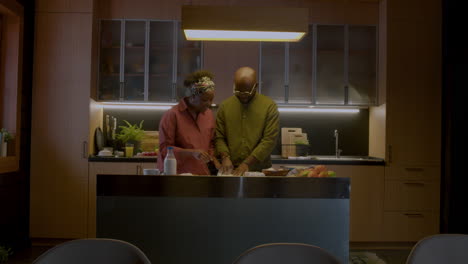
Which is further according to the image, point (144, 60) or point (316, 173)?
point (144, 60)

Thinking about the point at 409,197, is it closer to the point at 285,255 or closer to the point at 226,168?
the point at 226,168

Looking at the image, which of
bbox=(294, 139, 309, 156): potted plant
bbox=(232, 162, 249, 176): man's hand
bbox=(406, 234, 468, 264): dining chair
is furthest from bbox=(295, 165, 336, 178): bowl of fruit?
bbox=(294, 139, 309, 156): potted plant

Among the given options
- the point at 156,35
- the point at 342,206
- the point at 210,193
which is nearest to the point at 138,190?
the point at 210,193

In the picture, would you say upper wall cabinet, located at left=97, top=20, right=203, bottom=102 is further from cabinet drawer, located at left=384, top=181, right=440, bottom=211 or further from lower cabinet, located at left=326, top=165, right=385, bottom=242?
cabinet drawer, located at left=384, top=181, right=440, bottom=211

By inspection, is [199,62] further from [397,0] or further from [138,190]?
[138,190]

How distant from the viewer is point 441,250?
4.78 feet

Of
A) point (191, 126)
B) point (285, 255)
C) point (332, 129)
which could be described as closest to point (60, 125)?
point (191, 126)

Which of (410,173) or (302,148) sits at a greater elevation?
(302,148)

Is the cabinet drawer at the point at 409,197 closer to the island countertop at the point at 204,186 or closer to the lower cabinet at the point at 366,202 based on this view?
the lower cabinet at the point at 366,202

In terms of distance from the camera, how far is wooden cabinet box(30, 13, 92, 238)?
190 inches

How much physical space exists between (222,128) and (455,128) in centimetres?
298

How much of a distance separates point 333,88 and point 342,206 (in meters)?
2.93

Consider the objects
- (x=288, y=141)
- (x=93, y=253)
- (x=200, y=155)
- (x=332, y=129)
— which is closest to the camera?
(x=93, y=253)

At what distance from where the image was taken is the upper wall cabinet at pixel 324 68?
204 inches
